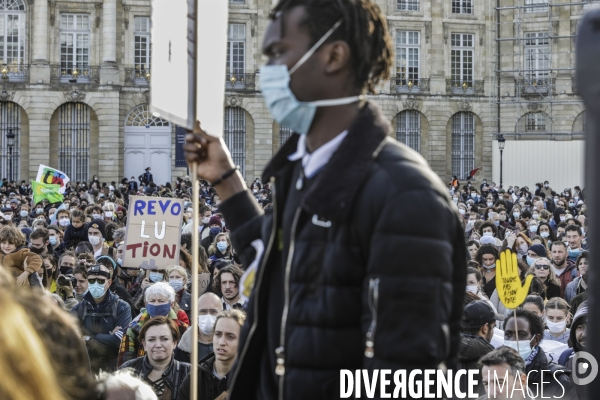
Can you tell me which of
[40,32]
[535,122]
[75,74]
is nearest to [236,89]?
[75,74]

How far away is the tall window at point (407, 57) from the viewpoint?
147 feet

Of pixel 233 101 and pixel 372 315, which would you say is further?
pixel 233 101

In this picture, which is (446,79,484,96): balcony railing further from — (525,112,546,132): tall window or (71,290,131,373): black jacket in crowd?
(71,290,131,373): black jacket in crowd

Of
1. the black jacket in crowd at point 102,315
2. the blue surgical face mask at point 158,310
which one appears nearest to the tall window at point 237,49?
the black jacket in crowd at point 102,315

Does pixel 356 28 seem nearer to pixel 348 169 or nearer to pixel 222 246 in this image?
pixel 348 169

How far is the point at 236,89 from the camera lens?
4322 cm

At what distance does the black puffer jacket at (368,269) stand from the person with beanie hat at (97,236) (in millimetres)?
11454

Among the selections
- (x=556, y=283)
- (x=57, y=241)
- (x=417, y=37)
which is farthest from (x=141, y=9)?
(x=556, y=283)

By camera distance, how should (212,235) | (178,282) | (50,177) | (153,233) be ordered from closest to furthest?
1. (178,282)
2. (153,233)
3. (212,235)
4. (50,177)

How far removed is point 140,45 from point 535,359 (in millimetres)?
37711

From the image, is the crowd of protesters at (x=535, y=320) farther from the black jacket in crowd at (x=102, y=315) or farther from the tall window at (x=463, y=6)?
the tall window at (x=463, y=6)

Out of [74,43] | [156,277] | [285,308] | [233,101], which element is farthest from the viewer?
[233,101]

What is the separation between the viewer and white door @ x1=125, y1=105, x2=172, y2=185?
138 feet

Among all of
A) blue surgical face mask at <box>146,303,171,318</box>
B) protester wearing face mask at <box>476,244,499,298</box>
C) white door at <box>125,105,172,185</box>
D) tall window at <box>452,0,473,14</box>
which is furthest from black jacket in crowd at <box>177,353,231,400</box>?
tall window at <box>452,0,473,14</box>
